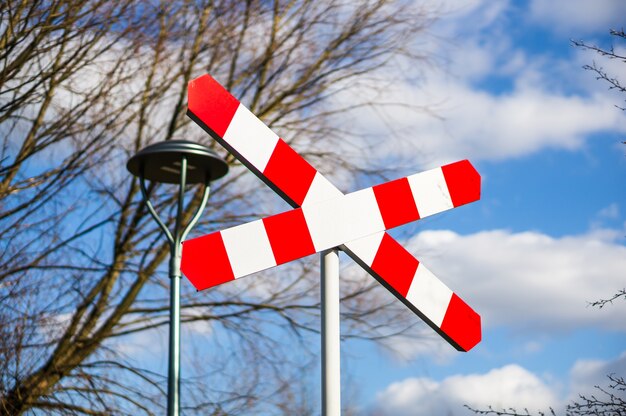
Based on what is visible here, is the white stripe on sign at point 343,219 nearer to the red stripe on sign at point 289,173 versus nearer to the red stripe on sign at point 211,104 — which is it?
the red stripe on sign at point 289,173

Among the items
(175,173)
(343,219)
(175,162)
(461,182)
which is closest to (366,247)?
(343,219)

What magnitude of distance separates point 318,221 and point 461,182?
617mm

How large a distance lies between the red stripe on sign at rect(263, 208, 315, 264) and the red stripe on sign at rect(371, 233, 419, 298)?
252 mm

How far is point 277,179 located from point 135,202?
667 cm

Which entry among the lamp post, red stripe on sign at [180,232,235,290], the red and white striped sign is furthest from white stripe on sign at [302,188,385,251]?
the lamp post

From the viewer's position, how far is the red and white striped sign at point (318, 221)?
262 cm

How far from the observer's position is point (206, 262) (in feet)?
8.35

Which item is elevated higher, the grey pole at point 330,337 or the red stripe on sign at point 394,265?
the red stripe on sign at point 394,265

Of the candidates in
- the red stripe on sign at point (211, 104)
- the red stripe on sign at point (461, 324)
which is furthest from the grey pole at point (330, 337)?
the red stripe on sign at point (211, 104)

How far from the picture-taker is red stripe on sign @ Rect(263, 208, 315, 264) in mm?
2703

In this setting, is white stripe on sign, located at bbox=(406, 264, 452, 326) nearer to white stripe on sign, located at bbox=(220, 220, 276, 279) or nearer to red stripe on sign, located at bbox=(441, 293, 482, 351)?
red stripe on sign, located at bbox=(441, 293, 482, 351)

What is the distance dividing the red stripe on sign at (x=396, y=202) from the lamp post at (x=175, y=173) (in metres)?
3.37

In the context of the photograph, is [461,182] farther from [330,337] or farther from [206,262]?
[206,262]

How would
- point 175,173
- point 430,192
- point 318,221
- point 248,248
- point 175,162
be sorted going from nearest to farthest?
1. point 248,248
2. point 318,221
3. point 430,192
4. point 175,162
5. point 175,173
